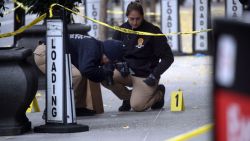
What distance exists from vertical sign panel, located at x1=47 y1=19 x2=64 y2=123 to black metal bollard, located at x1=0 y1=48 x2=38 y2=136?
276 mm

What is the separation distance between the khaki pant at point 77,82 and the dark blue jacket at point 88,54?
156mm

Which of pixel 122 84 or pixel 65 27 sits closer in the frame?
pixel 65 27

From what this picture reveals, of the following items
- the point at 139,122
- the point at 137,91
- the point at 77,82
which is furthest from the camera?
the point at 137,91

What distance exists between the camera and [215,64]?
244 centimetres

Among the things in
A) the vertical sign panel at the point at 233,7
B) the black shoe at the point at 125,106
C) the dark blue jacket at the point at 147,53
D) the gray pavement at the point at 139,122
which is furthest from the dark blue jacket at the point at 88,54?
the vertical sign panel at the point at 233,7

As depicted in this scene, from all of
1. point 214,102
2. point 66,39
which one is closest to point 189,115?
point 66,39

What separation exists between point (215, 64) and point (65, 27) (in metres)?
5.44

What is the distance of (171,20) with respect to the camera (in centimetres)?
1794

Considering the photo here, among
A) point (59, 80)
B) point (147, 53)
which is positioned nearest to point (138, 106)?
point (147, 53)

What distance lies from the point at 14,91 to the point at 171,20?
1034 centimetres

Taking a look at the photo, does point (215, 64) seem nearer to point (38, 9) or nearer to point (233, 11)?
point (38, 9)

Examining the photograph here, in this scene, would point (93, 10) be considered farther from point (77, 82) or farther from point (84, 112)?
point (77, 82)

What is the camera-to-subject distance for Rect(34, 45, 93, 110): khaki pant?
8.84 meters

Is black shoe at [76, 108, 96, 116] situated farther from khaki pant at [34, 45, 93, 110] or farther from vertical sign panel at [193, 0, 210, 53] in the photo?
vertical sign panel at [193, 0, 210, 53]
